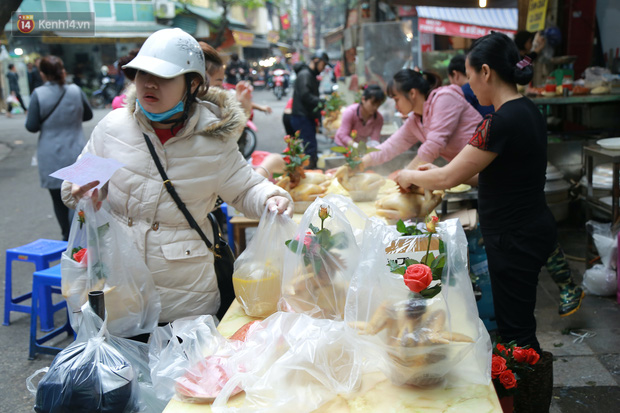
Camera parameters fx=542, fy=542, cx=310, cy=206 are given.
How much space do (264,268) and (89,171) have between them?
2.37ft

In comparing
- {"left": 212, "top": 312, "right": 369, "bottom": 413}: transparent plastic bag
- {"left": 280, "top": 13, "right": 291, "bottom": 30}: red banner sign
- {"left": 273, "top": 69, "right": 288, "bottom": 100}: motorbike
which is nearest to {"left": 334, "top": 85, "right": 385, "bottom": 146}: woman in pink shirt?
{"left": 212, "top": 312, "right": 369, "bottom": 413}: transparent plastic bag

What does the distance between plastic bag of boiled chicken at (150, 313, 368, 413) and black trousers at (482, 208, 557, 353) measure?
1116 mm

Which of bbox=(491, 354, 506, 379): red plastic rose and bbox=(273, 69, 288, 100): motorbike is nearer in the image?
bbox=(491, 354, 506, 379): red plastic rose

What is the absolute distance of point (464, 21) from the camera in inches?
367

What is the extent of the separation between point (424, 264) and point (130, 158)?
4.03ft

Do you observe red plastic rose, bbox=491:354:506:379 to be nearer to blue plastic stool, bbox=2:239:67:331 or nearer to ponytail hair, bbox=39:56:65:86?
blue plastic stool, bbox=2:239:67:331

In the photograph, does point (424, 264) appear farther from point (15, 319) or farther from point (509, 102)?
point (15, 319)

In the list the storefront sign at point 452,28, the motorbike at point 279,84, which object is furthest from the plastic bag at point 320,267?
the motorbike at point 279,84

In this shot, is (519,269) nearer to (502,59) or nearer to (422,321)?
(502,59)

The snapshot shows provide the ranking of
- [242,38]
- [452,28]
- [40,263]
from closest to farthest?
1. [40,263]
2. [452,28]
3. [242,38]

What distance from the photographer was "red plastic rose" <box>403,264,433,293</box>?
1408 millimetres

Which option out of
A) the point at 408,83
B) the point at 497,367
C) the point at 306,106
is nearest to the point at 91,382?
the point at 497,367

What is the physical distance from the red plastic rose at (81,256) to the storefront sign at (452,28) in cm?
830

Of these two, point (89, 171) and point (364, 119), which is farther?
point (364, 119)
